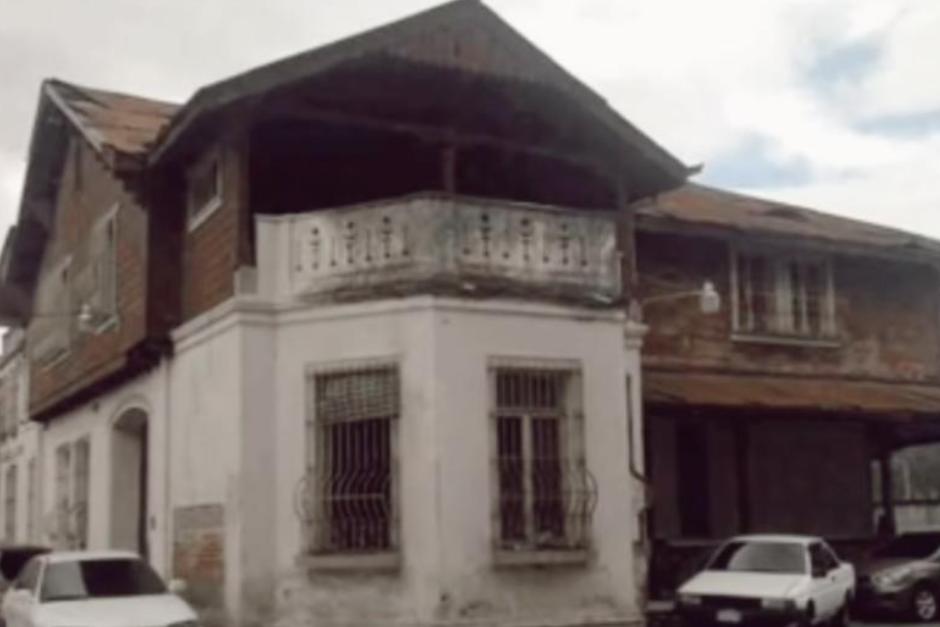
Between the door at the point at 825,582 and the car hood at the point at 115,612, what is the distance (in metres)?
8.44

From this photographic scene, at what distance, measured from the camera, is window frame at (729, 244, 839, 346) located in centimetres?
2431

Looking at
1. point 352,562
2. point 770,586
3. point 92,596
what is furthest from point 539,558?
point 92,596

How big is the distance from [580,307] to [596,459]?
73.2 inches

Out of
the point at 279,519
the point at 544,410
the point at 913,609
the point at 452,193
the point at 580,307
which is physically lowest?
the point at 913,609

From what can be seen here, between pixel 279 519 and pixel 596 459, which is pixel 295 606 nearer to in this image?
pixel 279 519

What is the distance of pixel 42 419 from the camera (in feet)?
89.2

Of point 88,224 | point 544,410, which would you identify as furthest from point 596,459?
point 88,224

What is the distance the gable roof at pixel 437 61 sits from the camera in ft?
54.0

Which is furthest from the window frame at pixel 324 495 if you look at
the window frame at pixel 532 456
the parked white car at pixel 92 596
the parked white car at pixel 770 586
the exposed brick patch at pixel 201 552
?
the parked white car at pixel 770 586

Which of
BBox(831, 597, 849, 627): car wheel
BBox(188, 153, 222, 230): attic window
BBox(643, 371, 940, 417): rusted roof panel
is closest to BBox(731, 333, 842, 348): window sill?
BBox(643, 371, 940, 417): rusted roof panel

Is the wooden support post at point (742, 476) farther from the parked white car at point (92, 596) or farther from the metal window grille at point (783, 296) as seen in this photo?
the parked white car at point (92, 596)

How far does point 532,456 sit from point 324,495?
2.48m

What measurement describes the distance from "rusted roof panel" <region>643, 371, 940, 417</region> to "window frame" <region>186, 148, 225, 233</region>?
7292 millimetres

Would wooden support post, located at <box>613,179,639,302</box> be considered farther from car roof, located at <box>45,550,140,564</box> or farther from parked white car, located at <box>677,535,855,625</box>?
car roof, located at <box>45,550,140,564</box>
